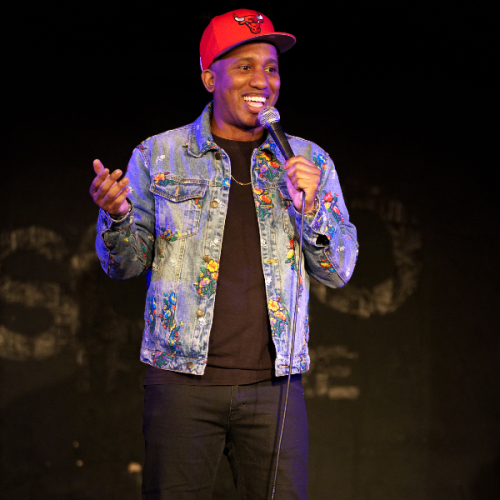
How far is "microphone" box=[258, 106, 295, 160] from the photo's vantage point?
1.58m

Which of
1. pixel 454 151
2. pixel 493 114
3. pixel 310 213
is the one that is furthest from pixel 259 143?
pixel 493 114

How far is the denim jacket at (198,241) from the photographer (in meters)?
1.60

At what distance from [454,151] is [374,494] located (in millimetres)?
1767

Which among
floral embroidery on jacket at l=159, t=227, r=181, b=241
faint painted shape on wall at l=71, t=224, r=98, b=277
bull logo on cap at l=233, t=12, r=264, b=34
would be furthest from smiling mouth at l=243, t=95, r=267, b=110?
faint painted shape on wall at l=71, t=224, r=98, b=277

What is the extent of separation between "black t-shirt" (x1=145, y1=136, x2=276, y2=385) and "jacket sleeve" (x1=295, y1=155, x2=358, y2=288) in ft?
0.53

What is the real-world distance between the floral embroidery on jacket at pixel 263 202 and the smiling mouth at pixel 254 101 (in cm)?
26

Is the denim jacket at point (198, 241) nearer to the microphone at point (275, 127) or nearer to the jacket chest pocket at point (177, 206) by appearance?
the jacket chest pocket at point (177, 206)

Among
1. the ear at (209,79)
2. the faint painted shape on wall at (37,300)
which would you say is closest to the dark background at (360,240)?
the faint painted shape on wall at (37,300)

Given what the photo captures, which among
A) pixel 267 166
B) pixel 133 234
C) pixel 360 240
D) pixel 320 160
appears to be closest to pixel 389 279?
pixel 360 240

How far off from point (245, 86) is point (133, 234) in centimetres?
59

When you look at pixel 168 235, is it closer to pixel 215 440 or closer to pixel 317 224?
pixel 317 224

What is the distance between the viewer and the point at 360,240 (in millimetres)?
2988

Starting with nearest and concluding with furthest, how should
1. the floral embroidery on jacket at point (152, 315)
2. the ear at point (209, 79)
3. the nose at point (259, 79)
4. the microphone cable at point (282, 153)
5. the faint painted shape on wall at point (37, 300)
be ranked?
the microphone cable at point (282, 153), the floral embroidery on jacket at point (152, 315), the nose at point (259, 79), the ear at point (209, 79), the faint painted shape on wall at point (37, 300)

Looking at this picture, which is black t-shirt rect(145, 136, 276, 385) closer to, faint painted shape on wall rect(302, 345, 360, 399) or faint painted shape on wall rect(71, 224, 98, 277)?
faint painted shape on wall rect(71, 224, 98, 277)
